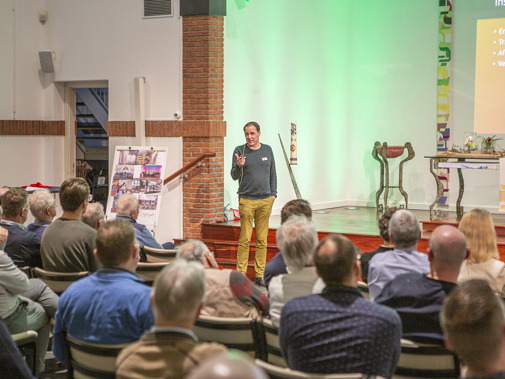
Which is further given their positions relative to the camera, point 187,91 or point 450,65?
point 450,65

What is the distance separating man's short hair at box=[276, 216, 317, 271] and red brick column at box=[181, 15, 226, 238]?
215 inches

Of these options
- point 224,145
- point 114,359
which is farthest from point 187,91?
point 114,359

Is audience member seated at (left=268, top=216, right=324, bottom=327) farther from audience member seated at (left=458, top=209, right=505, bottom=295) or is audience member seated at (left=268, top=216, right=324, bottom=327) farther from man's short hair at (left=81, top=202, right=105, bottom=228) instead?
man's short hair at (left=81, top=202, right=105, bottom=228)

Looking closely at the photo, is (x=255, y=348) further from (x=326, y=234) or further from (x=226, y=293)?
(x=326, y=234)

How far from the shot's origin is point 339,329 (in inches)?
104

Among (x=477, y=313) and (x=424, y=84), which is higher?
(x=424, y=84)

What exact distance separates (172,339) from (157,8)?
756cm

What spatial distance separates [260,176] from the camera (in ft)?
24.8

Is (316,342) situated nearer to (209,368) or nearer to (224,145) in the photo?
(209,368)

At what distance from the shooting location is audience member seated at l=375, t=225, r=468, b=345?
124 inches

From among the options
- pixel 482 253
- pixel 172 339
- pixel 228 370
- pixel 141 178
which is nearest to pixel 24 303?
pixel 172 339

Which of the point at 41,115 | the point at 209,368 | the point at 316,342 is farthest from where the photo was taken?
the point at 41,115

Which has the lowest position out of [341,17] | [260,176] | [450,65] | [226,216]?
[226,216]

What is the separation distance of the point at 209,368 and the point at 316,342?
1.50 meters
